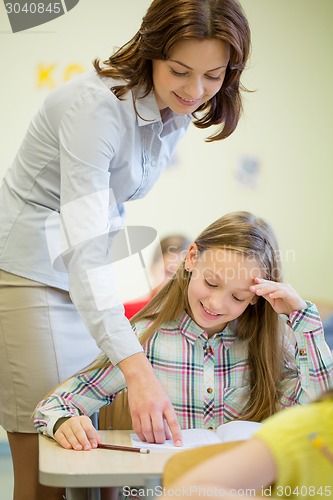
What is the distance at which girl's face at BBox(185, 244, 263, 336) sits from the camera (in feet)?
5.23

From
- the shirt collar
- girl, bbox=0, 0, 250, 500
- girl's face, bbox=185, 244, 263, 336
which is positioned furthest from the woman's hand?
the shirt collar

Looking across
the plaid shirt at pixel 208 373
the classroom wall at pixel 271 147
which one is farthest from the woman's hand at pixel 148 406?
the classroom wall at pixel 271 147

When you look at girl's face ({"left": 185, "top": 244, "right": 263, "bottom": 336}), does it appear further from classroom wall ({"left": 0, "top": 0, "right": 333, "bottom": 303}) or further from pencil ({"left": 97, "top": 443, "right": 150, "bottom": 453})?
classroom wall ({"left": 0, "top": 0, "right": 333, "bottom": 303})

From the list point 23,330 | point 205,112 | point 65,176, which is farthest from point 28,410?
point 205,112

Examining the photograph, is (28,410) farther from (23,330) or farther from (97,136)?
(97,136)

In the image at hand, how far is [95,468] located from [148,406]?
6.9 inches

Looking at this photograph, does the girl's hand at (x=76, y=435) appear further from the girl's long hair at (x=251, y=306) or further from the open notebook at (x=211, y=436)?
the girl's long hair at (x=251, y=306)

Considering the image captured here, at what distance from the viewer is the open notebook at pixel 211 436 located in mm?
1290

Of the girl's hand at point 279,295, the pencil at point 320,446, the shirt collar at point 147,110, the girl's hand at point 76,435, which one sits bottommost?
the girl's hand at point 76,435

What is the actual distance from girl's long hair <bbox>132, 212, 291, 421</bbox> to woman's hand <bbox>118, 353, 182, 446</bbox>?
37 cm

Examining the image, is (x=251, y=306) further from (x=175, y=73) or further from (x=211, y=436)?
(x=175, y=73)

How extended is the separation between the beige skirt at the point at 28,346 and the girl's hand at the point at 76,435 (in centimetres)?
26

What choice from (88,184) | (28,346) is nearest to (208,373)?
(28,346)

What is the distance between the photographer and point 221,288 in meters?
1.60
